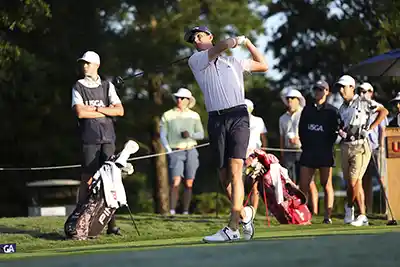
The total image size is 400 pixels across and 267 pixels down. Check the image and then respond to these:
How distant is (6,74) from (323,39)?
1019cm

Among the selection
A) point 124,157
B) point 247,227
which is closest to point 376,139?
point 124,157

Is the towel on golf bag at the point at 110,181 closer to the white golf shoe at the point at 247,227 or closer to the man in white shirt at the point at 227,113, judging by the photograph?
the man in white shirt at the point at 227,113

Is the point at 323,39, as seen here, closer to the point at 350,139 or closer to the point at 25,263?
the point at 350,139

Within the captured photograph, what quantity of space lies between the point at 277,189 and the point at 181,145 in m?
2.97

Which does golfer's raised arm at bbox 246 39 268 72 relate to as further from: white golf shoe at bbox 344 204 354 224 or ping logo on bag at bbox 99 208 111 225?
white golf shoe at bbox 344 204 354 224

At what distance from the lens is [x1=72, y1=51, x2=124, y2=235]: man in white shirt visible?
11281 millimetres

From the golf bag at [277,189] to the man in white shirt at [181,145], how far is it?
2.56 m

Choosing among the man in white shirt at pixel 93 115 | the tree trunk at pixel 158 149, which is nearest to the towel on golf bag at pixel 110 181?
the man in white shirt at pixel 93 115

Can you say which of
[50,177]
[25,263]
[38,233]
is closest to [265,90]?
[50,177]

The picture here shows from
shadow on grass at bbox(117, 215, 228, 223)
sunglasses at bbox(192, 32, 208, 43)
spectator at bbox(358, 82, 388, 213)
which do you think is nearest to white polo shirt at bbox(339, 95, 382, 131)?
spectator at bbox(358, 82, 388, 213)

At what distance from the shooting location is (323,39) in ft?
94.6

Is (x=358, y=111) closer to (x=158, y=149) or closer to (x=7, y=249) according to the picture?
(x=7, y=249)

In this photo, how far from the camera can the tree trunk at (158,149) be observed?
23277 millimetres

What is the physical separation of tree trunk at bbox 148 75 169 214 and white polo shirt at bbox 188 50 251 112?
12.9 metres
